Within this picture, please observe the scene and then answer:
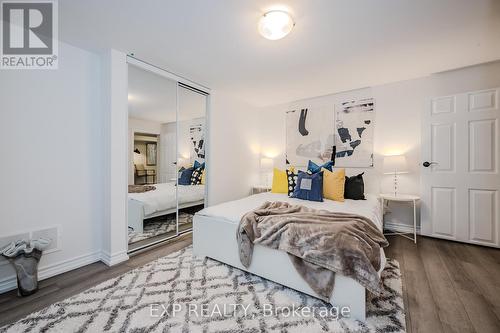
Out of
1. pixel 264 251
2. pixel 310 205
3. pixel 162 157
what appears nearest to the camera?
pixel 264 251

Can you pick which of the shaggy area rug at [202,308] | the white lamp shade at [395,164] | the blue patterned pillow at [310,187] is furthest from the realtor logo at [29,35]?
the white lamp shade at [395,164]

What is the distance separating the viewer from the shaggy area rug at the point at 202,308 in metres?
1.38

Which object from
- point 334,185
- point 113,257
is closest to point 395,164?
point 334,185

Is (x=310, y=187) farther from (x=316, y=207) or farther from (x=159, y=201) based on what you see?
(x=159, y=201)

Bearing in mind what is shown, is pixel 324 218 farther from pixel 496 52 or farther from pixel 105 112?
pixel 496 52

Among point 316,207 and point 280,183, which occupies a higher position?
point 280,183

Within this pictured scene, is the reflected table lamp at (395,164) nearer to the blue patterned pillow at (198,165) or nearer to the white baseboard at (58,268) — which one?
the blue patterned pillow at (198,165)

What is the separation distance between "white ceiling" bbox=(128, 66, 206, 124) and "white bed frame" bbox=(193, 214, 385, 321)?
152 centimetres

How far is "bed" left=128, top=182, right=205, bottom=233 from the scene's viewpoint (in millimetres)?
2723

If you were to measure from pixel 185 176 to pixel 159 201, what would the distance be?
1.64 ft

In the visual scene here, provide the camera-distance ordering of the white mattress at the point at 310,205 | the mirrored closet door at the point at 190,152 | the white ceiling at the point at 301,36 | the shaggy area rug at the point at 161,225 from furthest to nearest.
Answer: the mirrored closet door at the point at 190,152 < the shaggy area rug at the point at 161,225 < the white mattress at the point at 310,205 < the white ceiling at the point at 301,36

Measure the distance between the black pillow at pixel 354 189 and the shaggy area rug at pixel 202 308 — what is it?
1.12 meters

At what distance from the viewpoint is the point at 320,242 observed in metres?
1.59

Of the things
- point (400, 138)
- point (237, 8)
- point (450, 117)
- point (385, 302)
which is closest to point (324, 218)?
point (385, 302)
